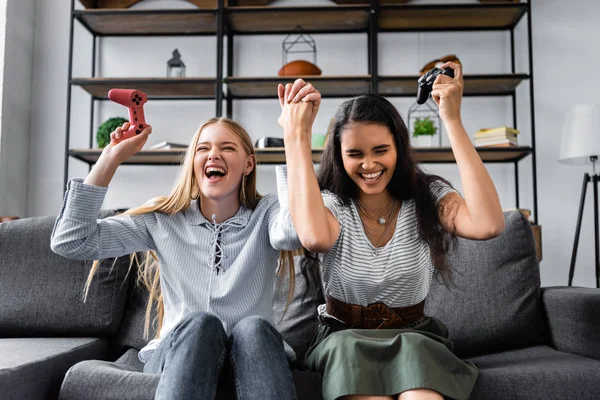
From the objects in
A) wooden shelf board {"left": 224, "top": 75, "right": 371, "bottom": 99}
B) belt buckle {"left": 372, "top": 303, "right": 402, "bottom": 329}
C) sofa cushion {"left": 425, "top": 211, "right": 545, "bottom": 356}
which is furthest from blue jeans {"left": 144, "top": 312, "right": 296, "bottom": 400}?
wooden shelf board {"left": 224, "top": 75, "right": 371, "bottom": 99}

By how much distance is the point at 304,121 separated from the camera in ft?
4.05

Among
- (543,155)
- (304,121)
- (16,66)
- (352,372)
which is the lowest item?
(352,372)

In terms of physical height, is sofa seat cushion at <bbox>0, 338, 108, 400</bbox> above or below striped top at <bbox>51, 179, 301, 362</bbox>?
below

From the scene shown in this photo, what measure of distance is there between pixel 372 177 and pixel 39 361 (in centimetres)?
88

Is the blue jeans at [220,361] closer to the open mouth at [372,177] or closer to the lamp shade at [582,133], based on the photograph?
the open mouth at [372,177]

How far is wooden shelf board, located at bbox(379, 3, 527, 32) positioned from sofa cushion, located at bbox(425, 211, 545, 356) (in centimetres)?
173

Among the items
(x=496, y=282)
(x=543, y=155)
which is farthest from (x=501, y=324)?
(x=543, y=155)

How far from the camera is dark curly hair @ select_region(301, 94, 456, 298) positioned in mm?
1338

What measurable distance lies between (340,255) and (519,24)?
2.56 m

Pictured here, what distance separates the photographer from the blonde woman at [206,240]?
1.15m

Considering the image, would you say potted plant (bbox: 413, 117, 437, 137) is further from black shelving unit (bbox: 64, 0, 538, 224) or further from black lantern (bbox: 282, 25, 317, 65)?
black lantern (bbox: 282, 25, 317, 65)

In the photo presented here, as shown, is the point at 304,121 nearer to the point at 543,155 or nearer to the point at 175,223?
the point at 175,223

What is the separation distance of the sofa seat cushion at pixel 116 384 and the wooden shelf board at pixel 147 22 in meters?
2.29

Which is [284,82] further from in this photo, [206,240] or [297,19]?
[206,240]
